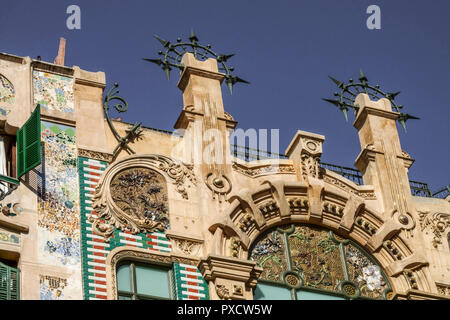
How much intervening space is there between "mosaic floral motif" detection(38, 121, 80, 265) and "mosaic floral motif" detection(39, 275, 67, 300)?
Result: 0.52m

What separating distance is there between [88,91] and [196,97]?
9.14ft

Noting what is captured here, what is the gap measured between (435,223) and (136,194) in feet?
26.5

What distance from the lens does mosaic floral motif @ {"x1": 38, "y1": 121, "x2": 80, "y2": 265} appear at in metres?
27.5

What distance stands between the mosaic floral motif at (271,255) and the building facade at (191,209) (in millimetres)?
29

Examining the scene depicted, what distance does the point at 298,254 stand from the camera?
30531 millimetres

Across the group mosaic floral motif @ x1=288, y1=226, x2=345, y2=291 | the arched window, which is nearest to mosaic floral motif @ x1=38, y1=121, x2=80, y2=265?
the arched window

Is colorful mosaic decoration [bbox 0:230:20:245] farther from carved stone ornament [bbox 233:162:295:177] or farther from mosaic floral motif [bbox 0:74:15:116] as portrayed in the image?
carved stone ornament [bbox 233:162:295:177]

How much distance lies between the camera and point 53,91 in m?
30.4

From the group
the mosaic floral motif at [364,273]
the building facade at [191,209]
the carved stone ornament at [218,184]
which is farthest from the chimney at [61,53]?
the mosaic floral motif at [364,273]

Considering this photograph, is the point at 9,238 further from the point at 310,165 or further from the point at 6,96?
the point at 310,165

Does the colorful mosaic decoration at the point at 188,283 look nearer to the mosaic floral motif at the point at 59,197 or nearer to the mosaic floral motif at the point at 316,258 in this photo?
the mosaic floral motif at the point at 59,197

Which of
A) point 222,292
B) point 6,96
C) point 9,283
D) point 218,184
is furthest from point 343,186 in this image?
point 9,283
